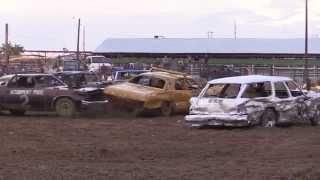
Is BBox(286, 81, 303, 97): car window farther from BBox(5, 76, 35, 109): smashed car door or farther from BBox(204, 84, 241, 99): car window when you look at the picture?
BBox(5, 76, 35, 109): smashed car door

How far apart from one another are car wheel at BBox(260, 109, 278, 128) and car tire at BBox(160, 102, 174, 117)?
4.73 meters

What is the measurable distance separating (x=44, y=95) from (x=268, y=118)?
738 cm

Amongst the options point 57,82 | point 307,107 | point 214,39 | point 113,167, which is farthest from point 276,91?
point 214,39

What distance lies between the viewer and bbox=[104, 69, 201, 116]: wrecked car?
2170 cm

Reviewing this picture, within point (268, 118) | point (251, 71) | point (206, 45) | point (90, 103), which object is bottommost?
point (268, 118)

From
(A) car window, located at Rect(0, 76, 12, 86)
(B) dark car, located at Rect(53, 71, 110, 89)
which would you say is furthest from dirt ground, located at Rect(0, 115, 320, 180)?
(B) dark car, located at Rect(53, 71, 110, 89)

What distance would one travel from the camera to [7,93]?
2208 cm

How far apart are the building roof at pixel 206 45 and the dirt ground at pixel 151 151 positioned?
49569 mm

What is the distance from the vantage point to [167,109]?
73.1 ft

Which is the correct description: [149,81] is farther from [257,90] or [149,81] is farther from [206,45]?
[206,45]

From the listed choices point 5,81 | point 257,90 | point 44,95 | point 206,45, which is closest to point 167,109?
point 44,95

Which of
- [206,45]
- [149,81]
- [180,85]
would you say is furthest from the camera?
[206,45]

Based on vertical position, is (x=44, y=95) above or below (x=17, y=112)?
above

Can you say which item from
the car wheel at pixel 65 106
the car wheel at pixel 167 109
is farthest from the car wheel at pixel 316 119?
the car wheel at pixel 65 106
